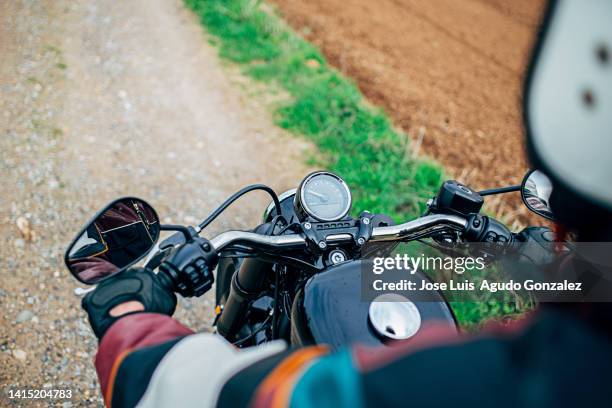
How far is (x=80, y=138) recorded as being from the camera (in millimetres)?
4469

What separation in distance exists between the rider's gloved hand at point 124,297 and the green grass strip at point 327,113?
295 cm

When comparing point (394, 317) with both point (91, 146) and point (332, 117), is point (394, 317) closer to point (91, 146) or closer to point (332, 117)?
point (91, 146)

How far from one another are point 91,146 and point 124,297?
3.48 meters

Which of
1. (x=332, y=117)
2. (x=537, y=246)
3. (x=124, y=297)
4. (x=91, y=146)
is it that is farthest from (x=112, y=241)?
(x=332, y=117)

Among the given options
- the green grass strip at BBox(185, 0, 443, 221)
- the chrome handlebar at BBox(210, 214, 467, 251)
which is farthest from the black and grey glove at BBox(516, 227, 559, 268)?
the green grass strip at BBox(185, 0, 443, 221)

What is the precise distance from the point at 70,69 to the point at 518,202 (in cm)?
467

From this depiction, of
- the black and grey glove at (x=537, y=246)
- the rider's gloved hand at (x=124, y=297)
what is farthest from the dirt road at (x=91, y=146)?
the black and grey glove at (x=537, y=246)

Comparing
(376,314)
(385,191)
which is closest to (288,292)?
(376,314)

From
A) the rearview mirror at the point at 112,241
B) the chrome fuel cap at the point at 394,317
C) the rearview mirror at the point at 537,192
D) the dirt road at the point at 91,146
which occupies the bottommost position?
the dirt road at the point at 91,146

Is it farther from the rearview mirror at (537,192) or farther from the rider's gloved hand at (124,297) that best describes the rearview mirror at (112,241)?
the rearview mirror at (537,192)

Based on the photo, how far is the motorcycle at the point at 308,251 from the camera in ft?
4.65

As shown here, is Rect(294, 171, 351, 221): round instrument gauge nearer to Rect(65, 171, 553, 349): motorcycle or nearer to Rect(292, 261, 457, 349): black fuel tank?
Rect(65, 171, 553, 349): motorcycle

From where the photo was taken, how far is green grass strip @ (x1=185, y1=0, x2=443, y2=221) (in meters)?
4.48

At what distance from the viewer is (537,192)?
1.78m
